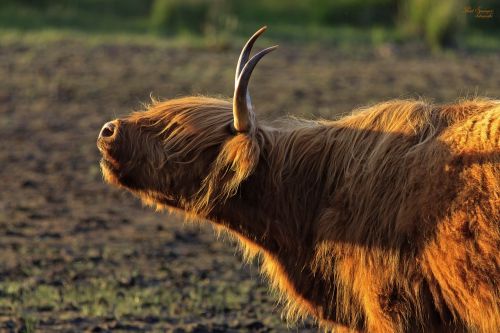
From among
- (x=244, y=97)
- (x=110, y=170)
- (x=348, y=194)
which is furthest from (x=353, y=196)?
(x=110, y=170)

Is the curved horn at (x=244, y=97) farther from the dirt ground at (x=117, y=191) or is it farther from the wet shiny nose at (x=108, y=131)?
the dirt ground at (x=117, y=191)

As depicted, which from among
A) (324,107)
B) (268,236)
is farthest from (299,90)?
(268,236)

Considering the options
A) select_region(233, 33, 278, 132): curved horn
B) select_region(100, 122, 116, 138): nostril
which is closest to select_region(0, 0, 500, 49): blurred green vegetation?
select_region(100, 122, 116, 138): nostril

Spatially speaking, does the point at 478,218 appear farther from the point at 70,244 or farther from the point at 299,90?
the point at 299,90

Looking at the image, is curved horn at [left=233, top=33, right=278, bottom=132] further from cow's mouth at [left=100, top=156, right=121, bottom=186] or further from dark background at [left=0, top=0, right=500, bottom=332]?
dark background at [left=0, top=0, right=500, bottom=332]

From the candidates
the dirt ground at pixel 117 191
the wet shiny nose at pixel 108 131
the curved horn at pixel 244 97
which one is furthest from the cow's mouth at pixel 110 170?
the dirt ground at pixel 117 191

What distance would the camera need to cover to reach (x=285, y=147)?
516 cm

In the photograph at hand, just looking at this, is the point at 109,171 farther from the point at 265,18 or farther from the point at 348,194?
the point at 265,18

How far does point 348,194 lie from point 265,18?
1456 centimetres

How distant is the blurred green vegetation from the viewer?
54.2 ft

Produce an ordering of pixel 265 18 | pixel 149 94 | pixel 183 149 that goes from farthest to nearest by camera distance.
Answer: pixel 265 18 < pixel 149 94 < pixel 183 149

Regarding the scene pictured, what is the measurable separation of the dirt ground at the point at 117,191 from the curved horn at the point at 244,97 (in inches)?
63.0

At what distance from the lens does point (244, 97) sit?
495 cm

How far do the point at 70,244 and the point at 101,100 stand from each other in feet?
16.3
